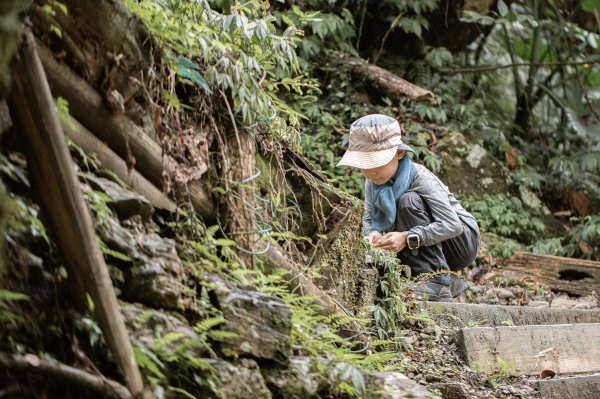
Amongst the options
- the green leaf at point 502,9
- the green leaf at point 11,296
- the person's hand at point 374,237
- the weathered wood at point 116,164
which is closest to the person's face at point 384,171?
the person's hand at point 374,237

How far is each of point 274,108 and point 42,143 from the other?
5.98 ft

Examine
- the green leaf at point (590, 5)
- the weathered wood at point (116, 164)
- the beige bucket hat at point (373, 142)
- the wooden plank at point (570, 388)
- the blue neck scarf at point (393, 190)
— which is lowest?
the wooden plank at point (570, 388)

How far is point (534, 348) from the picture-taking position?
4719 mm

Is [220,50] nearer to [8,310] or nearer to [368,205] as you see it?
[8,310]

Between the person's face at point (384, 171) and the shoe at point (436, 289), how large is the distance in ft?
2.77

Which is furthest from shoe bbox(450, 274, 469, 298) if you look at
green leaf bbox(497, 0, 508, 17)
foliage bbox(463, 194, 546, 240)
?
green leaf bbox(497, 0, 508, 17)

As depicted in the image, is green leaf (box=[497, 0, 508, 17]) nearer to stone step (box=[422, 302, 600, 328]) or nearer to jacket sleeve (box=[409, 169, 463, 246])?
jacket sleeve (box=[409, 169, 463, 246])

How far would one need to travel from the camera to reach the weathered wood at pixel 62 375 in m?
2.14

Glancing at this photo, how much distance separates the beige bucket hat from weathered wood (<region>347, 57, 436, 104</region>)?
4621 millimetres

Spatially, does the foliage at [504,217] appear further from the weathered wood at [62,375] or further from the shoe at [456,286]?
the weathered wood at [62,375]

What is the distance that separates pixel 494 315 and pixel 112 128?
11.4 feet

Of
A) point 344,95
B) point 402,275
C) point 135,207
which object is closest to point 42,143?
point 135,207

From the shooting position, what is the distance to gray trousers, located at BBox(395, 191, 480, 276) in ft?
19.2

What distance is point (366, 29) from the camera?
1144 centimetres
